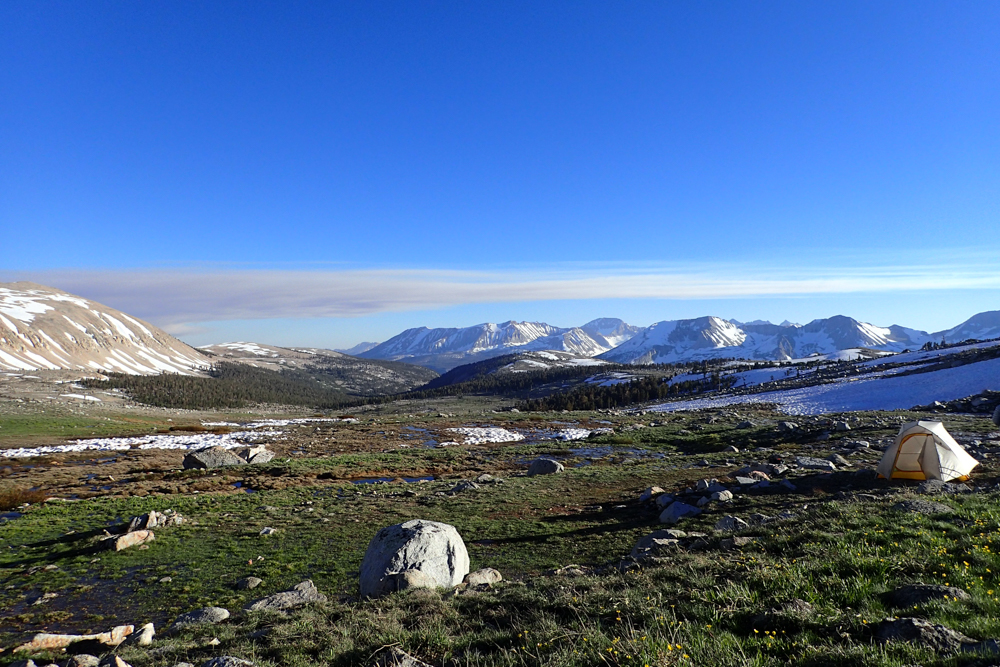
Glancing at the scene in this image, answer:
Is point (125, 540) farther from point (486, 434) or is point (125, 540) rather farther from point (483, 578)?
point (486, 434)

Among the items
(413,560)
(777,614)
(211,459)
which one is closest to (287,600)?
(413,560)

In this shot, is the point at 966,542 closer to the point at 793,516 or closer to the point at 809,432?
the point at 793,516

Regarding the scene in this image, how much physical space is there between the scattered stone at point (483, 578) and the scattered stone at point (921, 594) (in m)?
8.96

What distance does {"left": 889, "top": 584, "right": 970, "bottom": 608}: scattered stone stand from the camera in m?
7.49

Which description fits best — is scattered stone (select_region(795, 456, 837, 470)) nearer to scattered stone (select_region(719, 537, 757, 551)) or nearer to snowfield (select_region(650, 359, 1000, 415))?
scattered stone (select_region(719, 537, 757, 551))

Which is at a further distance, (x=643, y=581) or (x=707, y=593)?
(x=643, y=581)

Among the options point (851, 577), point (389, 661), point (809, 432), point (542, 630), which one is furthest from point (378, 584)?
point (809, 432)

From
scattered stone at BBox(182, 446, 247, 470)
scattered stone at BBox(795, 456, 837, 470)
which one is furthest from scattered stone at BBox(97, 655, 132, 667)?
scattered stone at BBox(182, 446, 247, 470)

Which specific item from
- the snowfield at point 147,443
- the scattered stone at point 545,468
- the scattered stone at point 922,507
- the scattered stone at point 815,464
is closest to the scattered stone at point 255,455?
the snowfield at point 147,443

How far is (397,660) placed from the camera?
7234 mm

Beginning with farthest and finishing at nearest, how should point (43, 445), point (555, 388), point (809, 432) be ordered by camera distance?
1. point (555, 388)
2. point (43, 445)
3. point (809, 432)

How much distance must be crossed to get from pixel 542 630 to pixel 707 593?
323 centimetres

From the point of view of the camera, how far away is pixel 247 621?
10.6 meters

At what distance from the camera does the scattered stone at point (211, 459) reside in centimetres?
4141
